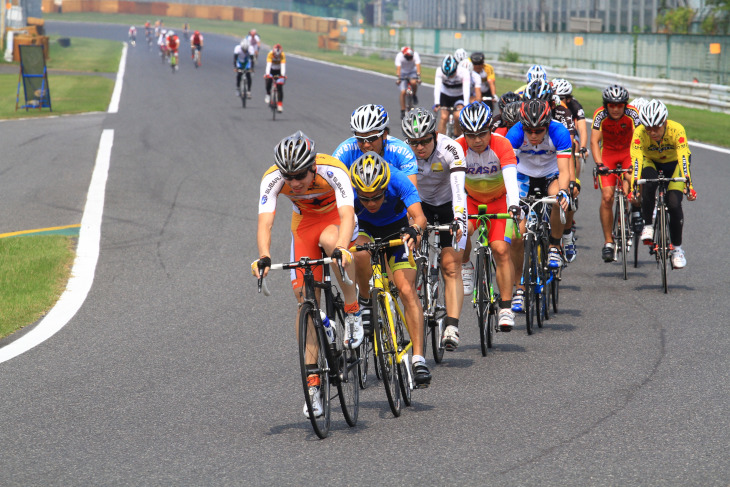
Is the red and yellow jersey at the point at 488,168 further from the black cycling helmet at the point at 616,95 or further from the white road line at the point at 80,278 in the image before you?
the white road line at the point at 80,278

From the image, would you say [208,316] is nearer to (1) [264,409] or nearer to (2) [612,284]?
(1) [264,409]

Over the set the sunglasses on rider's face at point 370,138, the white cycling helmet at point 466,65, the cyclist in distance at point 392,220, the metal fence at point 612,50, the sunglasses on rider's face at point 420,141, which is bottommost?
the cyclist in distance at point 392,220

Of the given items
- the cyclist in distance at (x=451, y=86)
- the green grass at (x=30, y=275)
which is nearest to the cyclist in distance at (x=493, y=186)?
the green grass at (x=30, y=275)

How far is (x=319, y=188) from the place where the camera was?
684 cm

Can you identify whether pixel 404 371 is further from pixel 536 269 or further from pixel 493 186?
pixel 493 186

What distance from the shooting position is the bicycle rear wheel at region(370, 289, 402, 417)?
6.54 m

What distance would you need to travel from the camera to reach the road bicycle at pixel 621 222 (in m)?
11.3

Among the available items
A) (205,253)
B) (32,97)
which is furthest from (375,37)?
(205,253)

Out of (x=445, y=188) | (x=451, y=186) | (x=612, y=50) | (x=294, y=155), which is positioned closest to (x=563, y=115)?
(x=445, y=188)

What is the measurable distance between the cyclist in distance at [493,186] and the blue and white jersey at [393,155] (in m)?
1.03

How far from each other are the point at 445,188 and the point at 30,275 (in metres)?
5.31

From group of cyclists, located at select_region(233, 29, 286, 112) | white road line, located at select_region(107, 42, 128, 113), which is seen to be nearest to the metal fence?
group of cyclists, located at select_region(233, 29, 286, 112)

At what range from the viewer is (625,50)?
116 ft

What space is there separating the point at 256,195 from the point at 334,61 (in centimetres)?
4346
